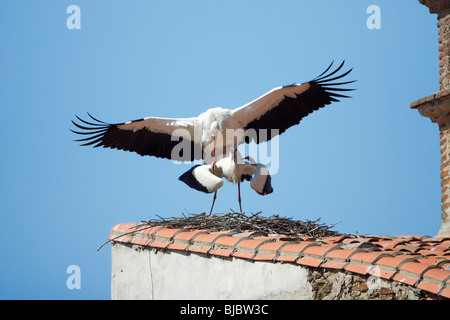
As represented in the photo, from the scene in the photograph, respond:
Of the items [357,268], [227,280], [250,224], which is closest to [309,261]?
[357,268]

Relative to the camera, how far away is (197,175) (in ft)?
23.6

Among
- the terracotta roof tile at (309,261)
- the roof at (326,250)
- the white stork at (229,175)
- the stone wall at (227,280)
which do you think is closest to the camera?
the roof at (326,250)

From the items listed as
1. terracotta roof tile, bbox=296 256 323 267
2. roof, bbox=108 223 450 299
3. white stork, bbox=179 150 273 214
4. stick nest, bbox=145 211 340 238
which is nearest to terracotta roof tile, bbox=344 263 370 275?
roof, bbox=108 223 450 299

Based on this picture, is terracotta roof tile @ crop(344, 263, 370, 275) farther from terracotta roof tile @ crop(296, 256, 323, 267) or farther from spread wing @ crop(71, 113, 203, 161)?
spread wing @ crop(71, 113, 203, 161)

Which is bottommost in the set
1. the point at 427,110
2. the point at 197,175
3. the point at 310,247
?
the point at 310,247

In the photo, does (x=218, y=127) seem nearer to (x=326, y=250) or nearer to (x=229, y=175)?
(x=229, y=175)

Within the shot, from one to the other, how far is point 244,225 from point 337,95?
2664mm

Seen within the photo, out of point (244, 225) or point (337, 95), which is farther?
point (337, 95)

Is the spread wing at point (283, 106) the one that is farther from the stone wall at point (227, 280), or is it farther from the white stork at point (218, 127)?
the stone wall at point (227, 280)

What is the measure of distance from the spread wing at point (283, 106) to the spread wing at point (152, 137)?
1.99ft

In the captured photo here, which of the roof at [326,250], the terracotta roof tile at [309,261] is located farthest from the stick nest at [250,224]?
the terracotta roof tile at [309,261]

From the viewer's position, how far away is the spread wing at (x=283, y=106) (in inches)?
309
